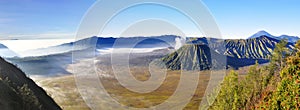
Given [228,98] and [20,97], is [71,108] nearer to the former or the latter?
Result: [228,98]

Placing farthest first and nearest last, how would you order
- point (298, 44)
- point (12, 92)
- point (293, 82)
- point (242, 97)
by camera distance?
point (242, 97), point (12, 92), point (298, 44), point (293, 82)

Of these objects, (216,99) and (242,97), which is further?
(216,99)

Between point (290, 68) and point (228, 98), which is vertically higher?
point (290, 68)

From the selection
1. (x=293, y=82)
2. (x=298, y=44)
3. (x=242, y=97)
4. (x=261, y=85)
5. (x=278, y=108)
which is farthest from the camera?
(x=261, y=85)

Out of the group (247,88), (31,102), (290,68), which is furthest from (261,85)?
(31,102)

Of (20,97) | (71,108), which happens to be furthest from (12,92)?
(71,108)

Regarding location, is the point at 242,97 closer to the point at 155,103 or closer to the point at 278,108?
the point at 278,108

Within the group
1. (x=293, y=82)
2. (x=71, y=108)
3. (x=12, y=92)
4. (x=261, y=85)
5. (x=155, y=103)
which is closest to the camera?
(x=293, y=82)

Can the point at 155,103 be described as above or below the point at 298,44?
below

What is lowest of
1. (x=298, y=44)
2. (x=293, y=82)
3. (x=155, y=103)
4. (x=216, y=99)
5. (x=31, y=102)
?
(x=155, y=103)
